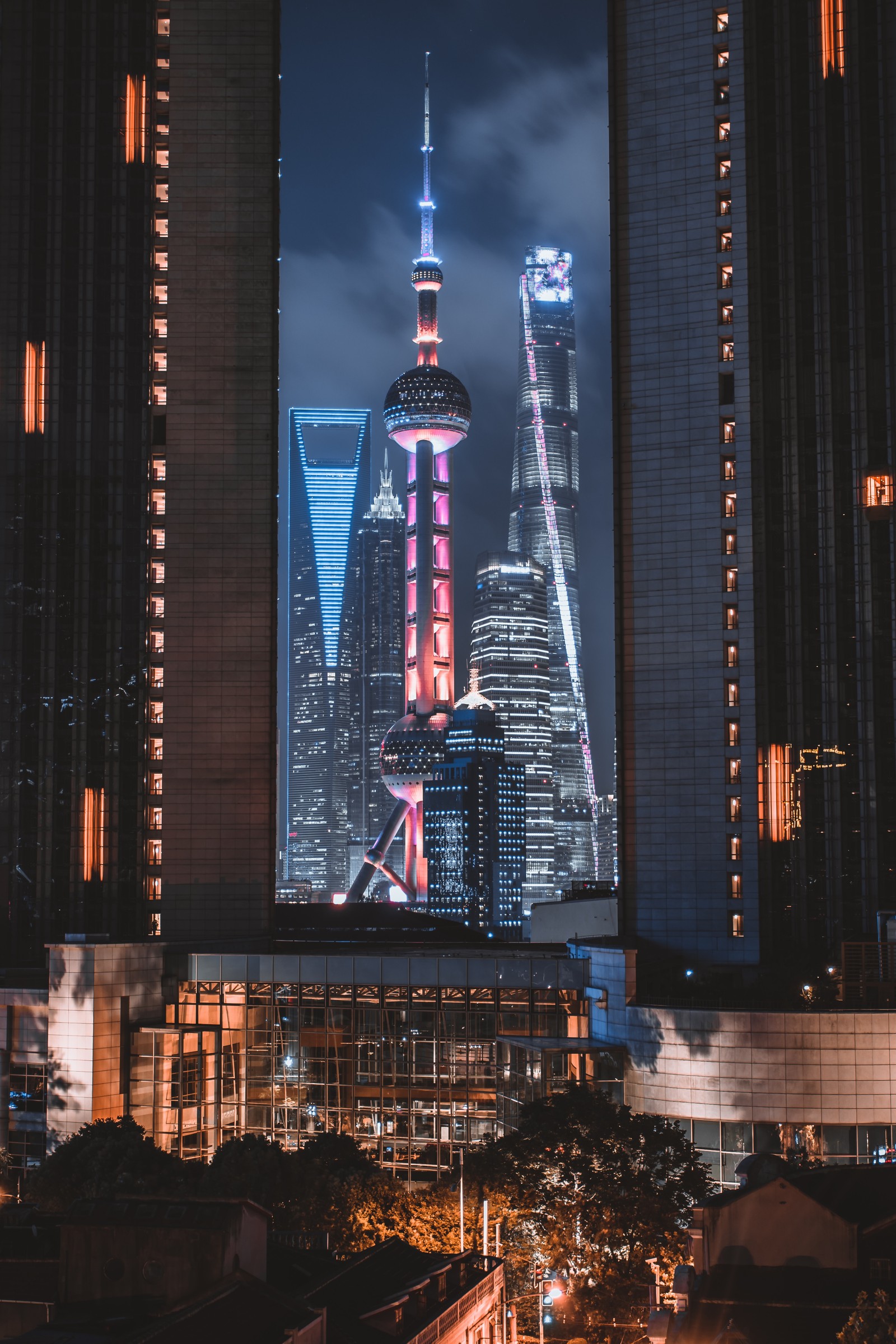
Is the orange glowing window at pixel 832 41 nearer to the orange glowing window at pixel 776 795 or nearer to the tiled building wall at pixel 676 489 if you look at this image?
the tiled building wall at pixel 676 489

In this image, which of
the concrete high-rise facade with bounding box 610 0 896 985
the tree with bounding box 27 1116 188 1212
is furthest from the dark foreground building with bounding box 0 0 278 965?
the tree with bounding box 27 1116 188 1212

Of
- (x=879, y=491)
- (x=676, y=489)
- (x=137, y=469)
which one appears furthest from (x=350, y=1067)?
(x=879, y=491)

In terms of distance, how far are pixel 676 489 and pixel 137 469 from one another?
4883cm

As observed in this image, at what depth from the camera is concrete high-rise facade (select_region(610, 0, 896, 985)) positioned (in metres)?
123

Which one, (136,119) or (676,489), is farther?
(136,119)

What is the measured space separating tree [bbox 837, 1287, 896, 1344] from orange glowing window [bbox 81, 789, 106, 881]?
102 m

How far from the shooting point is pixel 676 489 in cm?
12712

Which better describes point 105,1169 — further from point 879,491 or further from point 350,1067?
point 879,491

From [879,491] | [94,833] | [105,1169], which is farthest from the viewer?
[94,833]

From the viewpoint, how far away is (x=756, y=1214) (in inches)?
1870

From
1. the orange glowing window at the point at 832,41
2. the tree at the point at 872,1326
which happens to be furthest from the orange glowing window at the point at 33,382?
the tree at the point at 872,1326

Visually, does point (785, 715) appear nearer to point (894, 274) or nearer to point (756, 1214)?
point (894, 274)

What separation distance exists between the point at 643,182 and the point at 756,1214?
10293 centimetres

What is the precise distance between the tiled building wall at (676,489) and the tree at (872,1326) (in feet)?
278
